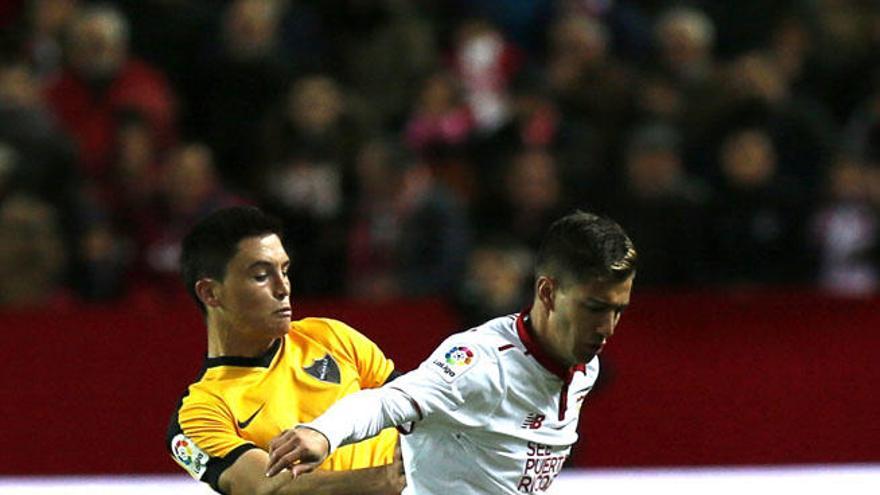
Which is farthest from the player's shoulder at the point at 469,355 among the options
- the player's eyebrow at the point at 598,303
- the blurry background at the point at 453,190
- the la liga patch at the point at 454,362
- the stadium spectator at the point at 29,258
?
the stadium spectator at the point at 29,258

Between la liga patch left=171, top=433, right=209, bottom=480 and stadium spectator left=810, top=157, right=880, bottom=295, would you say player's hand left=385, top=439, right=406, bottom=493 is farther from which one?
stadium spectator left=810, top=157, right=880, bottom=295

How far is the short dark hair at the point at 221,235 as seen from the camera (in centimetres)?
487

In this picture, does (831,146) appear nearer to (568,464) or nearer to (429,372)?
(568,464)

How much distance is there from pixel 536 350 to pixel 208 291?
1.02 m

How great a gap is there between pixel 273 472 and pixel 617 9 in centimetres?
639

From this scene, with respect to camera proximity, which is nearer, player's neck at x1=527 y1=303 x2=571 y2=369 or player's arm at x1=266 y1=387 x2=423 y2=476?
player's arm at x1=266 y1=387 x2=423 y2=476

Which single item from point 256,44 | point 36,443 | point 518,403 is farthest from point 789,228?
point 518,403

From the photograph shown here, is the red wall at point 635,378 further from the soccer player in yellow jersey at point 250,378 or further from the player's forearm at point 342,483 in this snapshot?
the player's forearm at point 342,483

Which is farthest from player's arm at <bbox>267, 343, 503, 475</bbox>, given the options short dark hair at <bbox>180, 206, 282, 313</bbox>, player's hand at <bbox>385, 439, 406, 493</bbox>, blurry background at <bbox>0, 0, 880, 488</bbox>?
blurry background at <bbox>0, 0, 880, 488</bbox>

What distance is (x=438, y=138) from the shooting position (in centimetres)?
884

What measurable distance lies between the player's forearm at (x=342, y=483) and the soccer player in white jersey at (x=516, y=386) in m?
0.17

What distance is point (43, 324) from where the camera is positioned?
7.79 meters

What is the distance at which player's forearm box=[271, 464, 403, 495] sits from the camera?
4719 millimetres

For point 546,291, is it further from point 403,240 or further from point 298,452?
point 403,240
